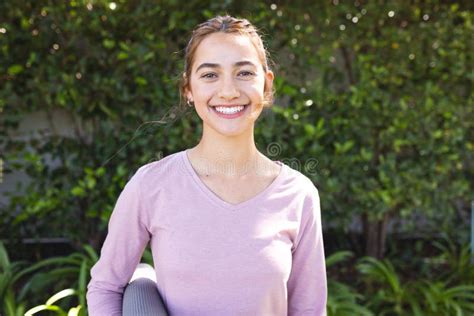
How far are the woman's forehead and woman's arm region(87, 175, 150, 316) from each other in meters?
0.40

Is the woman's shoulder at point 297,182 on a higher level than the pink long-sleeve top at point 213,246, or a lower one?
higher

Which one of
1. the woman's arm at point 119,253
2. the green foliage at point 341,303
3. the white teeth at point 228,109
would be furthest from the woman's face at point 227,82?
the green foliage at point 341,303

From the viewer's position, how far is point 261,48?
1768 millimetres

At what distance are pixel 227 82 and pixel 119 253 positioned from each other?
0.58 meters

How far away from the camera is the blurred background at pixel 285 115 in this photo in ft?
11.9

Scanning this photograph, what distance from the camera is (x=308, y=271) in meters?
1.75

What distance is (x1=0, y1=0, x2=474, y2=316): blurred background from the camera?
364 centimetres

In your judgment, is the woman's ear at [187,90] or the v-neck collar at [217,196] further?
the woman's ear at [187,90]

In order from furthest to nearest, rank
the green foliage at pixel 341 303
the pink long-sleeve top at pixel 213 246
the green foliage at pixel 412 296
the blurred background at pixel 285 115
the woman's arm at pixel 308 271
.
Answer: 1. the blurred background at pixel 285 115
2. the green foliage at pixel 412 296
3. the green foliage at pixel 341 303
4. the woman's arm at pixel 308 271
5. the pink long-sleeve top at pixel 213 246

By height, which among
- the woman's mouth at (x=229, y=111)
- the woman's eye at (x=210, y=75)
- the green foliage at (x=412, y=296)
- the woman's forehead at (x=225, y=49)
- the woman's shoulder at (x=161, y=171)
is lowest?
the green foliage at (x=412, y=296)

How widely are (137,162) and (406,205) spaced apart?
182 centimetres

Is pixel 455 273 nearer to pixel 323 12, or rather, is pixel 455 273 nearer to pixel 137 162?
pixel 323 12

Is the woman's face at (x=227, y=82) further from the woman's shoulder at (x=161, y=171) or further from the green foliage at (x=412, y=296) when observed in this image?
the green foliage at (x=412, y=296)

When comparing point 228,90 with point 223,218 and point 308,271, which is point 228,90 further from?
point 308,271
